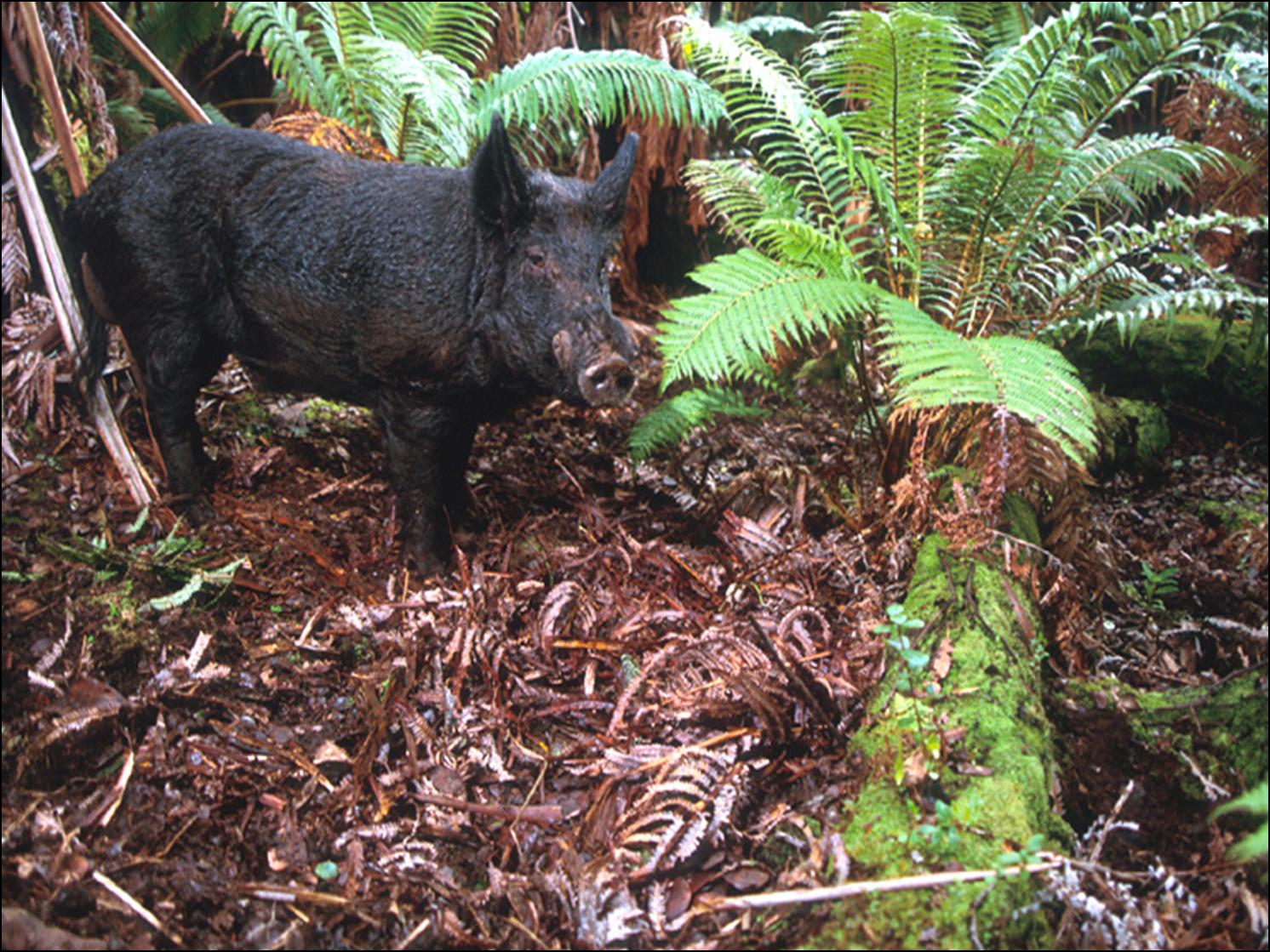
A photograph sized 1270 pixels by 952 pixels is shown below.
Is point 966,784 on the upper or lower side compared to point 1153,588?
upper

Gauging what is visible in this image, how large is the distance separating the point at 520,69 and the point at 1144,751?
14.6ft

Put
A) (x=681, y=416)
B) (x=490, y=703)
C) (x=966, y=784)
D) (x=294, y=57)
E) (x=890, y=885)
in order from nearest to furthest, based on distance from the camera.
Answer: (x=890, y=885) < (x=966, y=784) < (x=490, y=703) < (x=681, y=416) < (x=294, y=57)

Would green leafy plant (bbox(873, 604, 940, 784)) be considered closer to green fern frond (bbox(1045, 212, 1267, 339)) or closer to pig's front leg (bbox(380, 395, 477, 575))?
pig's front leg (bbox(380, 395, 477, 575))

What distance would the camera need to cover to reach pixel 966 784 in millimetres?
2275

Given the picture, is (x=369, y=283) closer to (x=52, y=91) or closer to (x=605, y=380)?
(x=605, y=380)

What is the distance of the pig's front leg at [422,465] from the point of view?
334 centimetres

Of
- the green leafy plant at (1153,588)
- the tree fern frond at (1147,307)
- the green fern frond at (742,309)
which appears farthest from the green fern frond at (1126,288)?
the green fern frond at (742,309)

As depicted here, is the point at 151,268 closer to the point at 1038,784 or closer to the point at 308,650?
the point at 308,650

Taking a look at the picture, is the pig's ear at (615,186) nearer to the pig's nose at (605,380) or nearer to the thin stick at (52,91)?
the pig's nose at (605,380)

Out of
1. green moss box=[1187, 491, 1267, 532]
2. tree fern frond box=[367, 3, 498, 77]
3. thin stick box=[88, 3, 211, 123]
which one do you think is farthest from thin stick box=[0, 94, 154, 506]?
green moss box=[1187, 491, 1267, 532]

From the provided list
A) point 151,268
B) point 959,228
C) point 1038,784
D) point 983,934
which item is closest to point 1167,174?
point 959,228

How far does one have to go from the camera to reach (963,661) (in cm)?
265

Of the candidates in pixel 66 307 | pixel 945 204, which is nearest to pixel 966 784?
pixel 945 204

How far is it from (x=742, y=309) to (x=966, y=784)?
174cm
